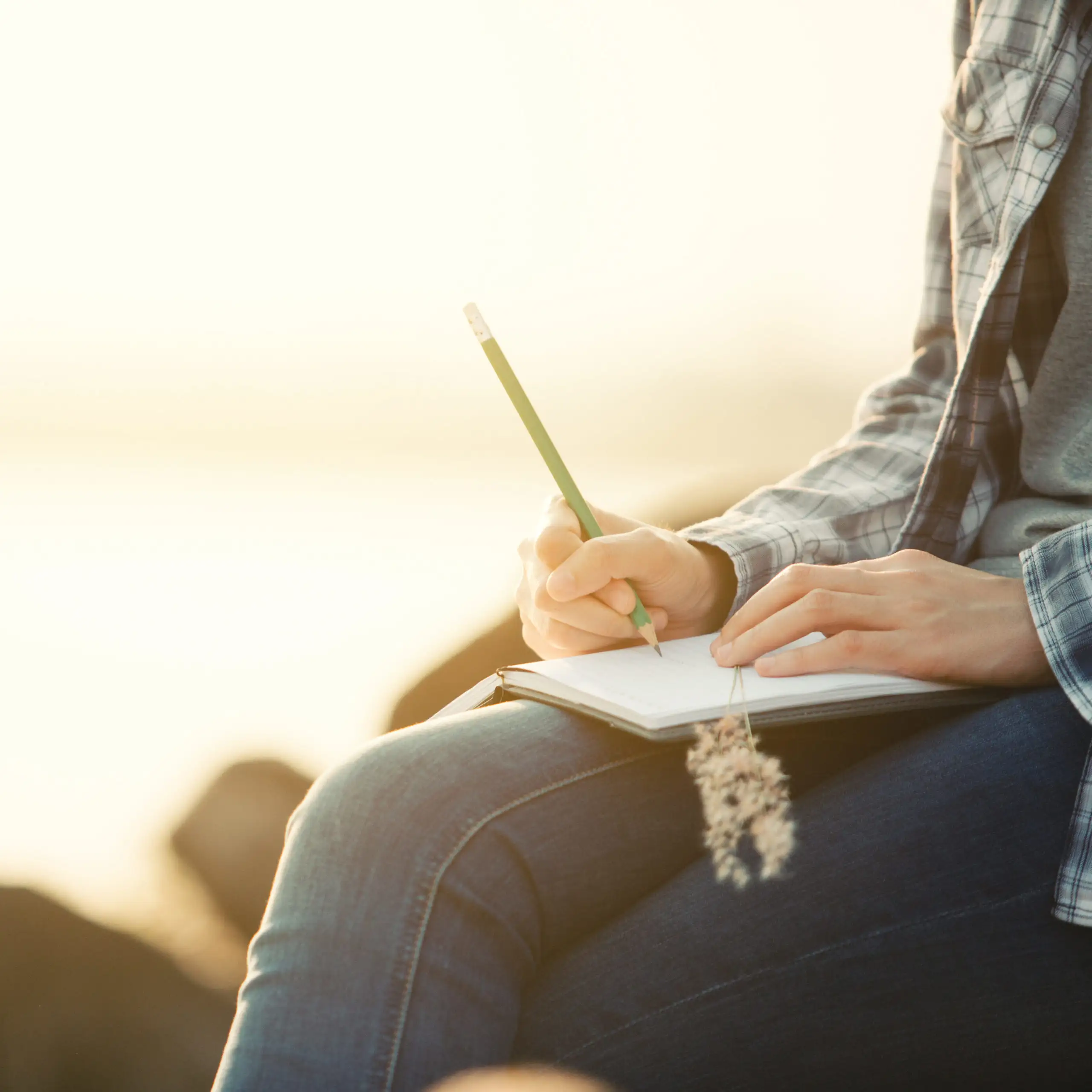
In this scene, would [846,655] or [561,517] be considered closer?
[846,655]

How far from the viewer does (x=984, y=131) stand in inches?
34.6

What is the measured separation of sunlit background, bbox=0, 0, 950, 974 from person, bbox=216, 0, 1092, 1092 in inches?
37.4

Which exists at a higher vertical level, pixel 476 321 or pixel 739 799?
pixel 476 321

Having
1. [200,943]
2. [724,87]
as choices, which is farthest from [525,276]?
[200,943]

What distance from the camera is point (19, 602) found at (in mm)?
1660

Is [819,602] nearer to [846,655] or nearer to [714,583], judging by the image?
[846,655]

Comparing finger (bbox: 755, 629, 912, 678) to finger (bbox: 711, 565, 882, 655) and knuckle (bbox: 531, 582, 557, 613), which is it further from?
knuckle (bbox: 531, 582, 557, 613)

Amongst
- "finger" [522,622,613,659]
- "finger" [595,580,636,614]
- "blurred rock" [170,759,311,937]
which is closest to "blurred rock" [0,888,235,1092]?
"blurred rock" [170,759,311,937]

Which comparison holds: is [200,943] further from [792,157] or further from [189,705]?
[792,157]

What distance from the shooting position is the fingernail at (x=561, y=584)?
670 mm

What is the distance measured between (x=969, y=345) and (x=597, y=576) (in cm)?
45

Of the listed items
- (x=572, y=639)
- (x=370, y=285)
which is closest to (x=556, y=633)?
(x=572, y=639)

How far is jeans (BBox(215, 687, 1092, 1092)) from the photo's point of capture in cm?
Result: 47

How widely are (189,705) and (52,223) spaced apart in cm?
129
